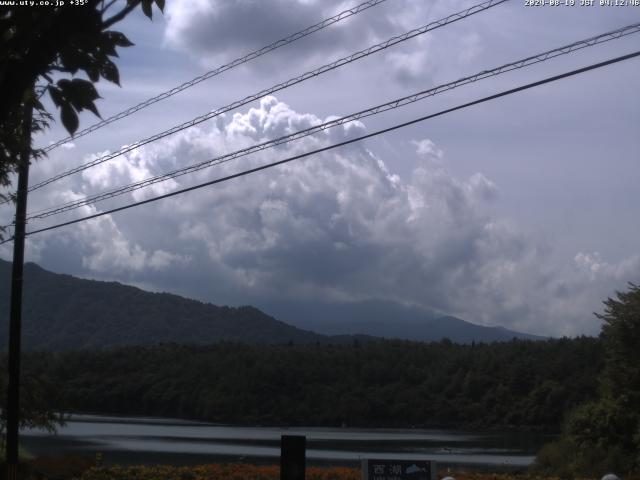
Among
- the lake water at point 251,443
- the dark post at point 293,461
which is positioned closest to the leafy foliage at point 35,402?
the lake water at point 251,443

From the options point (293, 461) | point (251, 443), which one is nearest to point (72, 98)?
point (293, 461)

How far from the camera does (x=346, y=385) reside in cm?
4538

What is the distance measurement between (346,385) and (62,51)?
134ft

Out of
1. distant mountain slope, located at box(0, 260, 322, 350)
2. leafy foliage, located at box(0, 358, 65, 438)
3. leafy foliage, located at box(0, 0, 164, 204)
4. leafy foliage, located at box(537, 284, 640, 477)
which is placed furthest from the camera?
distant mountain slope, located at box(0, 260, 322, 350)

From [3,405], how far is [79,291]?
381 feet

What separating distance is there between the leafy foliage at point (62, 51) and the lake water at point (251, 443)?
1855 centimetres

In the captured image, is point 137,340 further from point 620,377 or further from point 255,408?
point 620,377

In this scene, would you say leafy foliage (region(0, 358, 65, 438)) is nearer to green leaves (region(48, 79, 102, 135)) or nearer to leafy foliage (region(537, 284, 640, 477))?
leafy foliage (region(537, 284, 640, 477))

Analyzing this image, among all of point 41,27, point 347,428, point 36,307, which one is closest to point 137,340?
point 36,307

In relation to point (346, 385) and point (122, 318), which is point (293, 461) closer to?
point (346, 385)

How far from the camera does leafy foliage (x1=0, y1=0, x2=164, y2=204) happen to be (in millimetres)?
5277

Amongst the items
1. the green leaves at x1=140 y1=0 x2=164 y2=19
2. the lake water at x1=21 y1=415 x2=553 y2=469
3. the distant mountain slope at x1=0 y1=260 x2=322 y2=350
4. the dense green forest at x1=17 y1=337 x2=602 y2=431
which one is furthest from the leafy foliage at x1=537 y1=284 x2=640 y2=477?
the distant mountain slope at x1=0 y1=260 x2=322 y2=350

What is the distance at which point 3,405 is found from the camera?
70.6 ft

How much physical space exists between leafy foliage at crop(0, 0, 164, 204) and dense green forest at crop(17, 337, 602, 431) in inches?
1422
